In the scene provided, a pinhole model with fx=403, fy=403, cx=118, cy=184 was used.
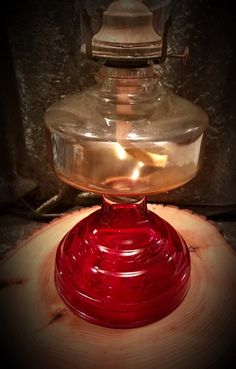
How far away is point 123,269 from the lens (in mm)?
846

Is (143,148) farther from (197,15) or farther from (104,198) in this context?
(197,15)

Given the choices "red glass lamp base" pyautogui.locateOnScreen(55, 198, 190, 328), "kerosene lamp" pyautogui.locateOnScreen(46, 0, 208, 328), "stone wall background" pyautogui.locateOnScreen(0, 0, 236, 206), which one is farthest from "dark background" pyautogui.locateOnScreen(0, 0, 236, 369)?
"red glass lamp base" pyautogui.locateOnScreen(55, 198, 190, 328)

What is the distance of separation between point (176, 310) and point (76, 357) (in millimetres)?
236

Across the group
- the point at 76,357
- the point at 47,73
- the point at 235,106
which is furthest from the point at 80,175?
the point at 235,106

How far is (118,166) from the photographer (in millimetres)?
737

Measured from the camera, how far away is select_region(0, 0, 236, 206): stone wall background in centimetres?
112

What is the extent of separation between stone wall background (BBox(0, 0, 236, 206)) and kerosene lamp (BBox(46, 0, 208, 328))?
0.38 m

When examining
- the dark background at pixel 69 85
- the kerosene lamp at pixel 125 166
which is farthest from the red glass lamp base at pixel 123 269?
the dark background at pixel 69 85

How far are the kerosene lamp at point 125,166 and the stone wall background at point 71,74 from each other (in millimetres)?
379

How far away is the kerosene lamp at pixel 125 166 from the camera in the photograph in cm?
70

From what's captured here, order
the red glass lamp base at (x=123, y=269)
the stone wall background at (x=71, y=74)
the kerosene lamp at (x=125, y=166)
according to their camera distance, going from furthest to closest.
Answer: the stone wall background at (x=71, y=74)
the red glass lamp base at (x=123, y=269)
the kerosene lamp at (x=125, y=166)

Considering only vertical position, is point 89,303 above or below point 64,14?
below

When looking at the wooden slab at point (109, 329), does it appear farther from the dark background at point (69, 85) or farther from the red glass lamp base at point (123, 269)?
the dark background at point (69, 85)

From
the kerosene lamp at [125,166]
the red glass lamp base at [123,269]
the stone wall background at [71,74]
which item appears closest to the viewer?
the kerosene lamp at [125,166]
